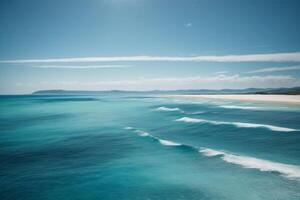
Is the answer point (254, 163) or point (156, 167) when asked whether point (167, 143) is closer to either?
point (156, 167)

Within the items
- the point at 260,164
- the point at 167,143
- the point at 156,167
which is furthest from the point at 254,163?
the point at 167,143

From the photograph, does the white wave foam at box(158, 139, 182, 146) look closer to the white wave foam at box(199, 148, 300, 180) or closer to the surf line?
the surf line

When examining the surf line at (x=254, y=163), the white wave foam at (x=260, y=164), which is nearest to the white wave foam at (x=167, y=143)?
the surf line at (x=254, y=163)

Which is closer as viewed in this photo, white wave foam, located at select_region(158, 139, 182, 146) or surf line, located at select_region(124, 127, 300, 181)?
surf line, located at select_region(124, 127, 300, 181)

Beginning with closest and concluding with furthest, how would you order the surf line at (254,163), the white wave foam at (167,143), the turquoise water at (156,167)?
the turquoise water at (156,167), the surf line at (254,163), the white wave foam at (167,143)

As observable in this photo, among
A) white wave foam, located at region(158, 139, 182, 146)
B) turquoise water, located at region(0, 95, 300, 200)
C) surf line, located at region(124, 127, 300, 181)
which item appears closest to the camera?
turquoise water, located at region(0, 95, 300, 200)

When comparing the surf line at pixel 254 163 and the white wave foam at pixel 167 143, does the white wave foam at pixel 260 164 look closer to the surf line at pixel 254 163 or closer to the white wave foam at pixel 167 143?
A: the surf line at pixel 254 163

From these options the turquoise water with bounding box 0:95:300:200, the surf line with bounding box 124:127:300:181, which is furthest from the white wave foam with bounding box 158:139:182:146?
the surf line with bounding box 124:127:300:181

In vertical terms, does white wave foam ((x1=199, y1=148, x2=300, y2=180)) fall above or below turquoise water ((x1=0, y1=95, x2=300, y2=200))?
above

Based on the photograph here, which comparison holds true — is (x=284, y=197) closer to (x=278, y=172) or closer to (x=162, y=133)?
(x=278, y=172)
